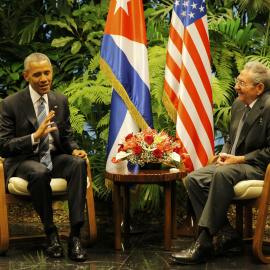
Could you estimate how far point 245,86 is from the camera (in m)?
3.78

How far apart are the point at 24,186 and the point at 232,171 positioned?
151cm

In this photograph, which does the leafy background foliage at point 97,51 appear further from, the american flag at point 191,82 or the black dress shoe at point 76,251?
the black dress shoe at point 76,251

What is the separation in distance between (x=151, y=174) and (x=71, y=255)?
2.66 feet

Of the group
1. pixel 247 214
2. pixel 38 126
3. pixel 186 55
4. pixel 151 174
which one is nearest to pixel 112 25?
pixel 186 55

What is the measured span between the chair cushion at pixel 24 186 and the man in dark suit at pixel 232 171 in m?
0.93

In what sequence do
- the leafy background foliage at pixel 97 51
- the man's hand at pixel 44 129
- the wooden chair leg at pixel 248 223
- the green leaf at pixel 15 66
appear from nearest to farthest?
the man's hand at pixel 44 129
the wooden chair leg at pixel 248 223
the leafy background foliage at pixel 97 51
the green leaf at pixel 15 66

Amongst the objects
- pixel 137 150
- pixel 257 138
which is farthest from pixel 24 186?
pixel 257 138

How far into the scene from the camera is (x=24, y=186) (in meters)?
3.65

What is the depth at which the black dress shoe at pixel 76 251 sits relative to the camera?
11.5ft

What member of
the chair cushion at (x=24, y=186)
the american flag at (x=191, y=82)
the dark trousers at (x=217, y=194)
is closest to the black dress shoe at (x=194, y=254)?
the dark trousers at (x=217, y=194)

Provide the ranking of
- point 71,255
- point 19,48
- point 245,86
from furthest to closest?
point 19,48 < point 245,86 < point 71,255

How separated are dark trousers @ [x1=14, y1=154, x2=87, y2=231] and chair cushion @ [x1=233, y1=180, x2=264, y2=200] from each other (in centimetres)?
110

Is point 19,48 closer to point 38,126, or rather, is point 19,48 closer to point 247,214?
point 38,126

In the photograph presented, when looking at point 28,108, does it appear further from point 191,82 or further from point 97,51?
point 97,51
